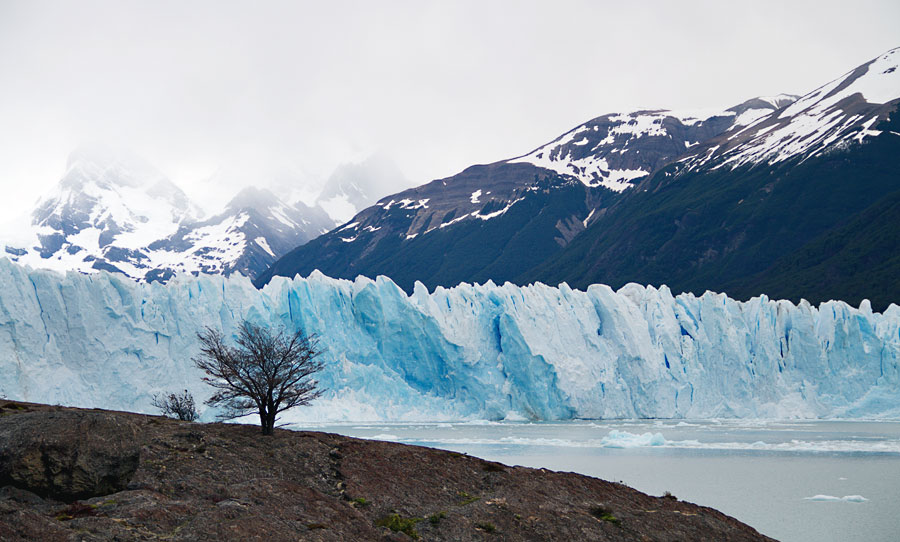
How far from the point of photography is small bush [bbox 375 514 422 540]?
1109 cm

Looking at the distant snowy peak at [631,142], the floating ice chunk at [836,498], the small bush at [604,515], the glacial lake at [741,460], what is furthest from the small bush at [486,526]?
the distant snowy peak at [631,142]

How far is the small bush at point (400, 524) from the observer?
11094 millimetres

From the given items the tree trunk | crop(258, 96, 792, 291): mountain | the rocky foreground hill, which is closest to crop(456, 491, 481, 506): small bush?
the rocky foreground hill

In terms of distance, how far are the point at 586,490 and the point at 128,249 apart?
172575 mm

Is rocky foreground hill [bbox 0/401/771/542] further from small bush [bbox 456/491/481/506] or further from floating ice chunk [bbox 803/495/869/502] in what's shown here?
floating ice chunk [bbox 803/495/869/502]

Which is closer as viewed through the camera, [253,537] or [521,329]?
[253,537]

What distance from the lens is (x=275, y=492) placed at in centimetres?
1120

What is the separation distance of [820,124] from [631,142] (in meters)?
42.5

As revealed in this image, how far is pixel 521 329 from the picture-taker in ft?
138

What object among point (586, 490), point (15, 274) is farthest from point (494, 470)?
point (15, 274)

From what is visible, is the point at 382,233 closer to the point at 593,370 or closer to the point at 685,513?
the point at 593,370

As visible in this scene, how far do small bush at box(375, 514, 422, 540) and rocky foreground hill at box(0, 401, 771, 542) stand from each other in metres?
Result: 0.03

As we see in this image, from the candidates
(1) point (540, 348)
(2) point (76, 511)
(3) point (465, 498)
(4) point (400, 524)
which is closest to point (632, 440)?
(1) point (540, 348)

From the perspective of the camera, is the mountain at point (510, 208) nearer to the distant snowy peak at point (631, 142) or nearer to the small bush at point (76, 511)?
the distant snowy peak at point (631, 142)
